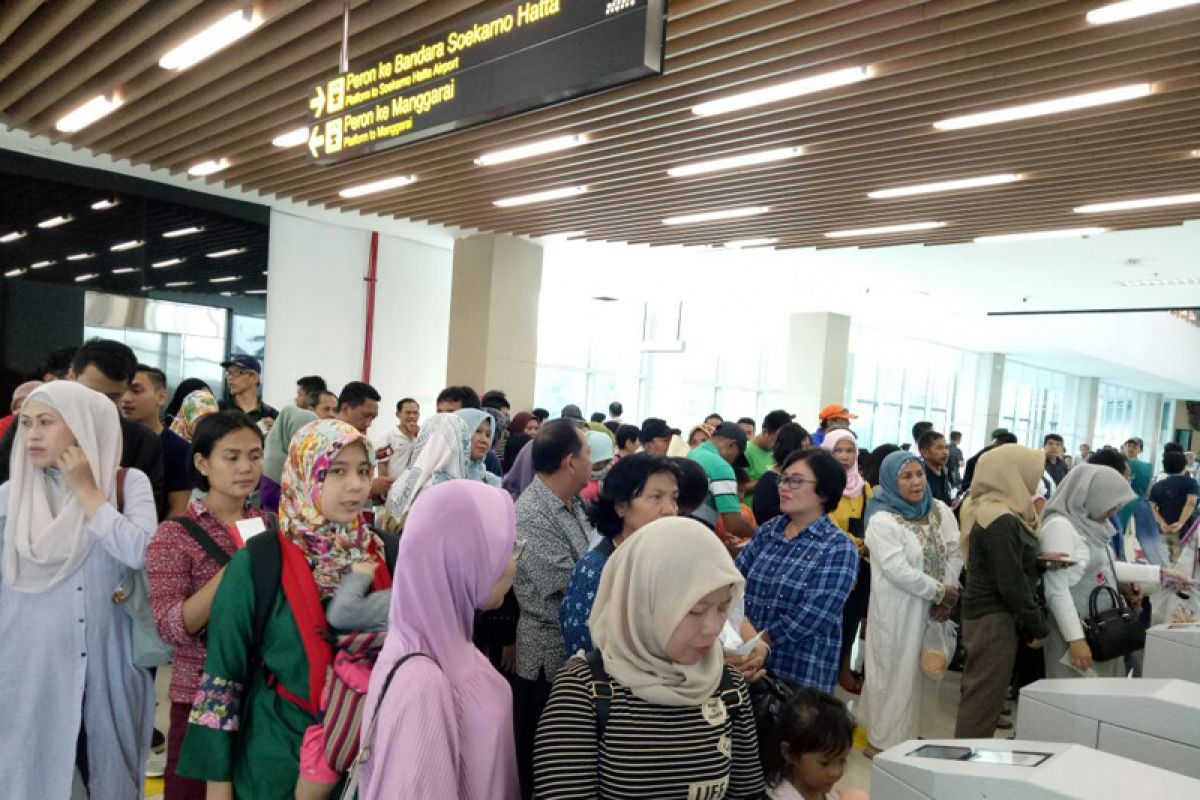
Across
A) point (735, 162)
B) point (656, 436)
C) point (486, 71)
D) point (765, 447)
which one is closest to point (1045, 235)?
point (735, 162)

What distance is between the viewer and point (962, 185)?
22.3ft

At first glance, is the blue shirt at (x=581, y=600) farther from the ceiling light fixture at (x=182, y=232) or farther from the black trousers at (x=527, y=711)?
the ceiling light fixture at (x=182, y=232)

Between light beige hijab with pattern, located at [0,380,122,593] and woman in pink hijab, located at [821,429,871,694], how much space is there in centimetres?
356

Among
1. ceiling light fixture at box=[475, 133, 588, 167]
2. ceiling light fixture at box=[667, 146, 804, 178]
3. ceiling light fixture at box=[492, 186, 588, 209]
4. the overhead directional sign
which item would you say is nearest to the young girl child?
the overhead directional sign

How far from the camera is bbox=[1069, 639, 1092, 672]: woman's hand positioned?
3.67m

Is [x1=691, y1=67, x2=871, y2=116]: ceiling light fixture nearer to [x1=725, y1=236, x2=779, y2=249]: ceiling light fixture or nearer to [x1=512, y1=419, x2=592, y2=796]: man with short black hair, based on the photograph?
[x1=512, y1=419, x2=592, y2=796]: man with short black hair

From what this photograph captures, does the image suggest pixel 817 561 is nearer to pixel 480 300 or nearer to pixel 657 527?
pixel 657 527

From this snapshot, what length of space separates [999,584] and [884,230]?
5.81 meters

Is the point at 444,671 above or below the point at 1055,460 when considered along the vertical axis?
above

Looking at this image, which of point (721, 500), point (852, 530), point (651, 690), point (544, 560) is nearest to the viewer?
point (651, 690)

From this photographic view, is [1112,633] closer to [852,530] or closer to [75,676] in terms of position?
[852,530]

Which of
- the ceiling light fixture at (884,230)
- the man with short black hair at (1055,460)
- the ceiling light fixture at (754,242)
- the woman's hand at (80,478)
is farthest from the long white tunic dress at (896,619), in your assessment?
the man with short black hair at (1055,460)

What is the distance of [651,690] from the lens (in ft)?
5.22

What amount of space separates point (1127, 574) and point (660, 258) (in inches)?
323
